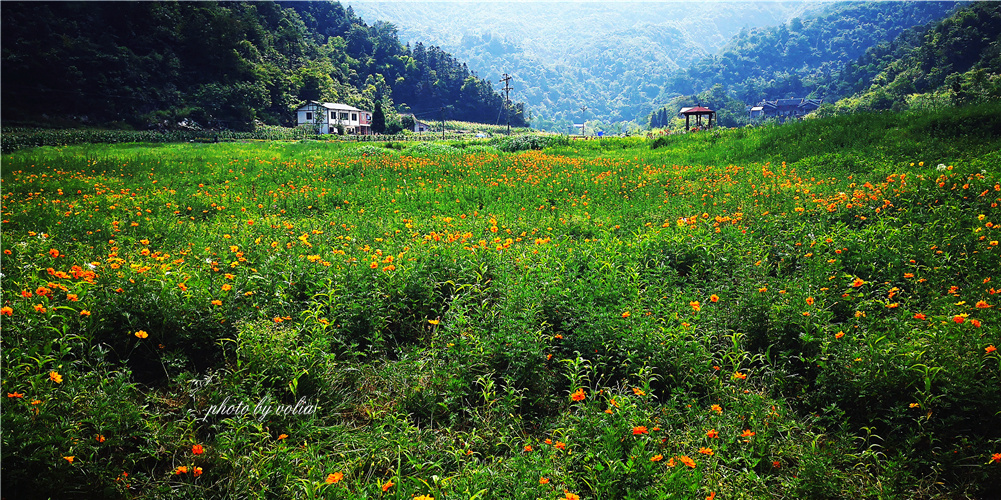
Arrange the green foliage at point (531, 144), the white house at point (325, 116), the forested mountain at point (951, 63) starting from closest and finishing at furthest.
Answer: the green foliage at point (531, 144) → the forested mountain at point (951, 63) → the white house at point (325, 116)

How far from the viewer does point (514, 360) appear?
3.40m

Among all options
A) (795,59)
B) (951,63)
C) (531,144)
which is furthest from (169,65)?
(795,59)

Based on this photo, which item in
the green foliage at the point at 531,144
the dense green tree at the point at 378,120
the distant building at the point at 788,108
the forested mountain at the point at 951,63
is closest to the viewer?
the green foliage at the point at 531,144

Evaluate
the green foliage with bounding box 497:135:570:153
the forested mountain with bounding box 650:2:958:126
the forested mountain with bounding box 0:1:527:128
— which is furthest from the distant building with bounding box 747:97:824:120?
the green foliage with bounding box 497:135:570:153

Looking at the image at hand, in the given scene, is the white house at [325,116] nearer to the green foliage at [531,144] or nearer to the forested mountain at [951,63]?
the green foliage at [531,144]

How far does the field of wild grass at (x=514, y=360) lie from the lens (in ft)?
8.51

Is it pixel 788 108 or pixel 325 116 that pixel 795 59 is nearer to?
pixel 788 108

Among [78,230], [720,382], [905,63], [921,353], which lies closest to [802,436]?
[720,382]

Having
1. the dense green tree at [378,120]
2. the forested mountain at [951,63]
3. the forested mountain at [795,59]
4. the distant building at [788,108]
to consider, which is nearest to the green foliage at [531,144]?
the forested mountain at [951,63]

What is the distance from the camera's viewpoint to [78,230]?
19.0ft

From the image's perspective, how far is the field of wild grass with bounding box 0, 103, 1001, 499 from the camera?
259 centimetres

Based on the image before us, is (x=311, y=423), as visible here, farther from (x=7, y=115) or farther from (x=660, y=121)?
(x=660, y=121)

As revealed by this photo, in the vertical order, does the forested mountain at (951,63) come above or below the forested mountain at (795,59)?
below

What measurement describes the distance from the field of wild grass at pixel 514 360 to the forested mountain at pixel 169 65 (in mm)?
34836
